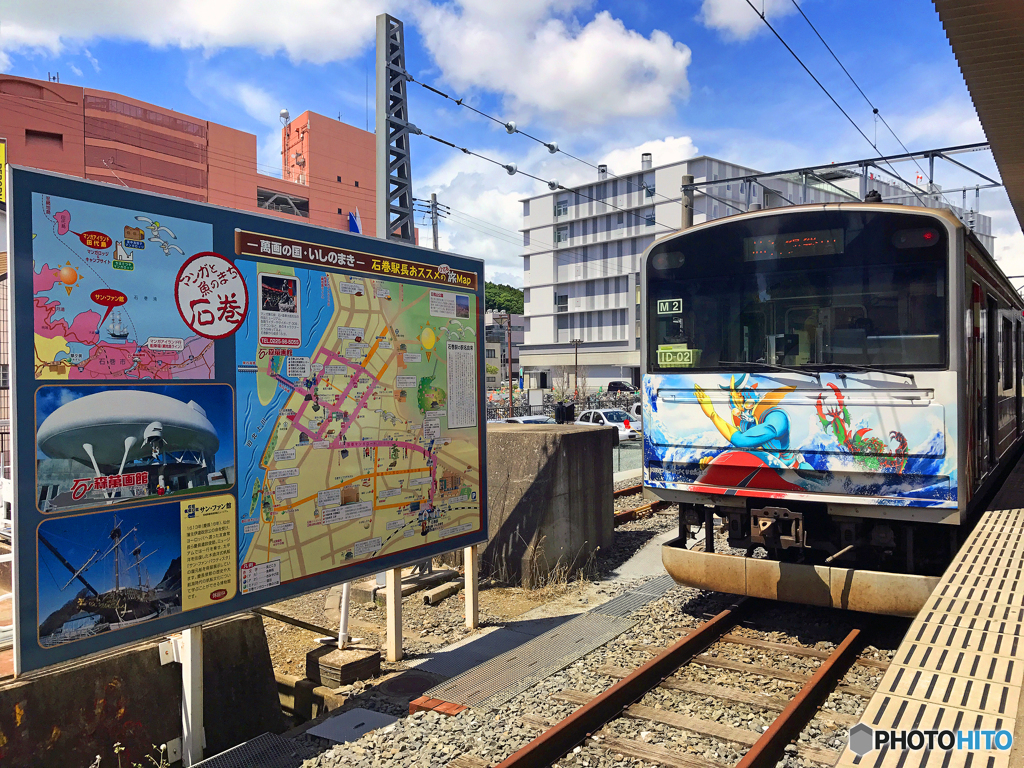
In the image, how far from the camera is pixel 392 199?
38.7 ft

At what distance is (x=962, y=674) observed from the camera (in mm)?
3391

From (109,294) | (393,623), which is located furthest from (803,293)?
(109,294)

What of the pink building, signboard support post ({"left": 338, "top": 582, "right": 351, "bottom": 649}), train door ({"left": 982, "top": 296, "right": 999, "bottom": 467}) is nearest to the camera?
signboard support post ({"left": 338, "top": 582, "right": 351, "bottom": 649})

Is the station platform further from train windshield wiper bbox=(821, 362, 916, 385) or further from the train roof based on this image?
the train roof

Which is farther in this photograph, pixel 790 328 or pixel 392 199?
pixel 392 199

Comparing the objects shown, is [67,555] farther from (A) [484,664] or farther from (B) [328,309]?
(A) [484,664]

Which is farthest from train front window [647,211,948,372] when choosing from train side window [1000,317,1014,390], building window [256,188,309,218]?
building window [256,188,309,218]

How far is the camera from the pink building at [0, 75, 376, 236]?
42.7 m

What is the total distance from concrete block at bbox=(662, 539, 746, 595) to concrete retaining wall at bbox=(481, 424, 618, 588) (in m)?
1.96

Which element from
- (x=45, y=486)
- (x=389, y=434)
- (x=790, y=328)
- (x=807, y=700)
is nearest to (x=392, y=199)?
(x=389, y=434)

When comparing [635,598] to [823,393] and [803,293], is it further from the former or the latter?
[803,293]

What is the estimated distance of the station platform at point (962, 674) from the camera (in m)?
2.81

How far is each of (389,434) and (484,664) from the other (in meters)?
2.07

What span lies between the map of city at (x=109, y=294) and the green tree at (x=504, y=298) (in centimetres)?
10075
